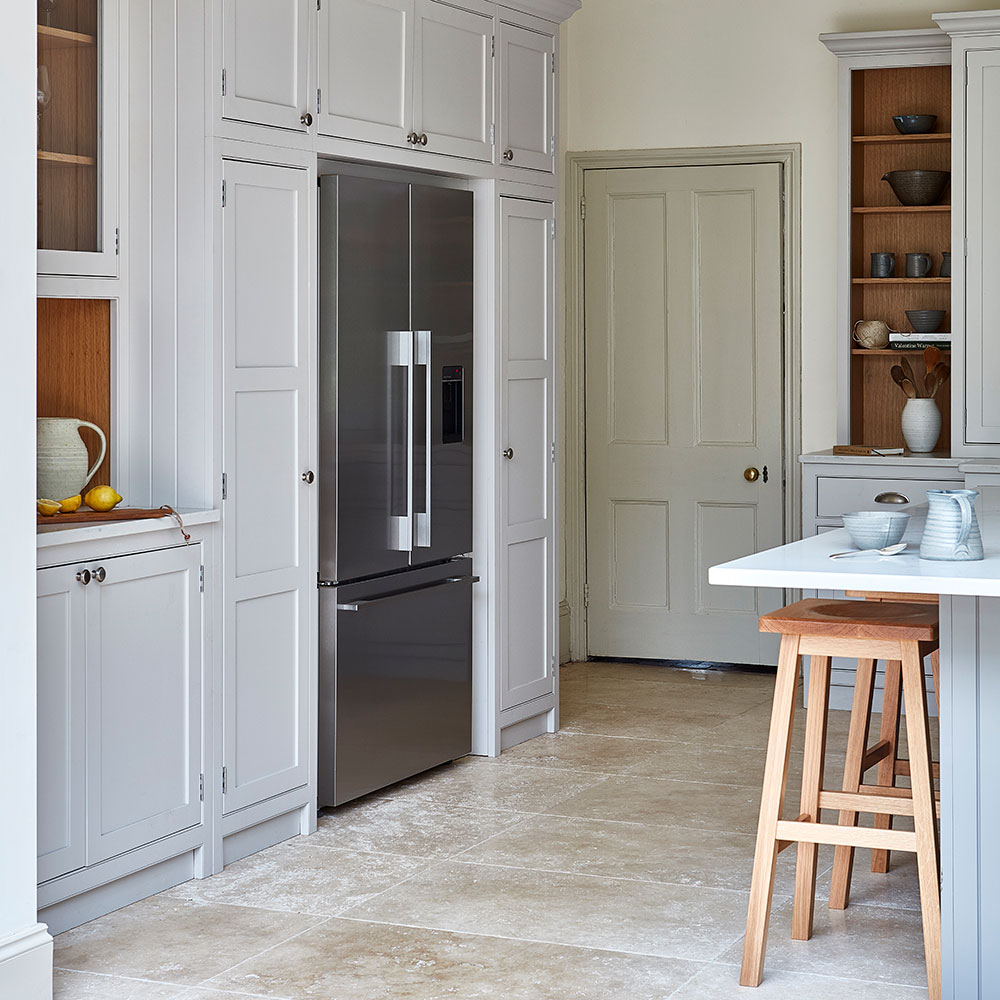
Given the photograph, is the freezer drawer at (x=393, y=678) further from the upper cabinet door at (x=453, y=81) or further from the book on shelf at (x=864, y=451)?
the book on shelf at (x=864, y=451)

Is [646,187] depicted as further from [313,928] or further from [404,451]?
[313,928]

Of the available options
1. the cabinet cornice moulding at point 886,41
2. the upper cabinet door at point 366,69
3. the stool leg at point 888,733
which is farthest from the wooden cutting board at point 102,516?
the cabinet cornice moulding at point 886,41

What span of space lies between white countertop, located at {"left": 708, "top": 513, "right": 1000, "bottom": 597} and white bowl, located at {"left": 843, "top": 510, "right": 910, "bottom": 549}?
4 cm

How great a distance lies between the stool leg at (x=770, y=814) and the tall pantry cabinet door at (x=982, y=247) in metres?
2.90

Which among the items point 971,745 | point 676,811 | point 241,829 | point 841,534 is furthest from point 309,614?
point 971,745

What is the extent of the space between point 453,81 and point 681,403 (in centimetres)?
231

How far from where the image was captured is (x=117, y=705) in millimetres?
3465

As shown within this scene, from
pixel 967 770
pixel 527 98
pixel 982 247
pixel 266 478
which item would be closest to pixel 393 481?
pixel 266 478

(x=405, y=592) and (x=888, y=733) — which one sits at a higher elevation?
(x=405, y=592)

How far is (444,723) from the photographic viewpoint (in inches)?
192

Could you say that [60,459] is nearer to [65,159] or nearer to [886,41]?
[65,159]

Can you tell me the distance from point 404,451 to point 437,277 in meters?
0.60

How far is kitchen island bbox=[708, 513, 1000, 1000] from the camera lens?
2830 millimetres

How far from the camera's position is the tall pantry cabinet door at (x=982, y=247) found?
5.56 meters
